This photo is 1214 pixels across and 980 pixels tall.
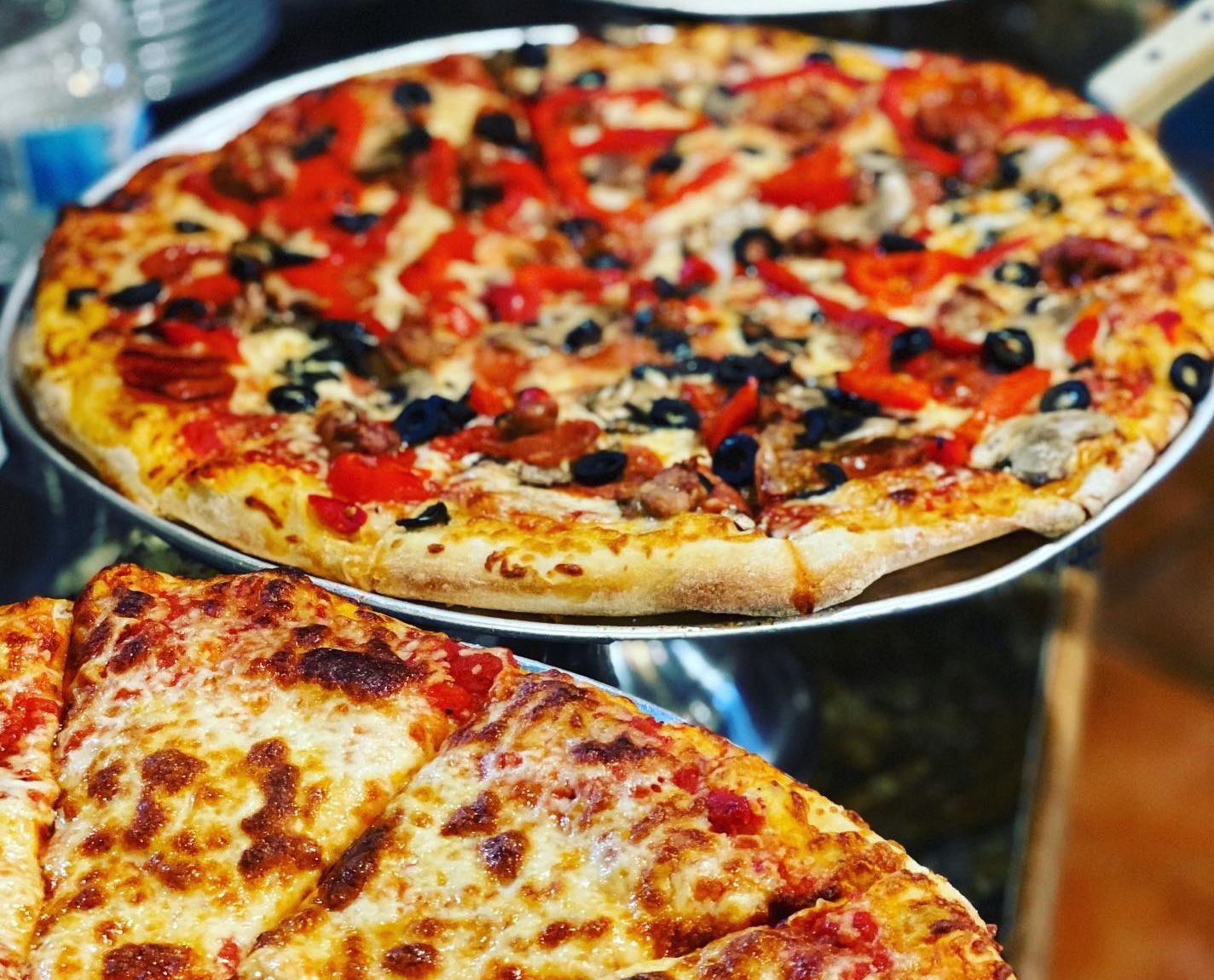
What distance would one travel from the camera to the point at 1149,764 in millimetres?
5168

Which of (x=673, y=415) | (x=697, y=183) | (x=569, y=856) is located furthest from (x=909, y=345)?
(x=569, y=856)

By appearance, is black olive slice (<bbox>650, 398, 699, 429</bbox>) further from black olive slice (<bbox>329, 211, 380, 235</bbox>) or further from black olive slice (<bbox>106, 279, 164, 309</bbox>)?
black olive slice (<bbox>106, 279, 164, 309</bbox>)

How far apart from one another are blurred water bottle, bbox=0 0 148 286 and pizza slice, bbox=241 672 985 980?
2.67 metres

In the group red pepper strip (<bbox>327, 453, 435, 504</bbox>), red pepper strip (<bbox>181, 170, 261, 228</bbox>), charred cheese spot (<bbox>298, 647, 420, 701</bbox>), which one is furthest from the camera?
red pepper strip (<bbox>181, 170, 261, 228</bbox>)

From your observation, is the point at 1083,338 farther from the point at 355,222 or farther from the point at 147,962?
the point at 147,962

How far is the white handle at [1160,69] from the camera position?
378 centimetres

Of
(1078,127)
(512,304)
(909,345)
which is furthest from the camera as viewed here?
(1078,127)

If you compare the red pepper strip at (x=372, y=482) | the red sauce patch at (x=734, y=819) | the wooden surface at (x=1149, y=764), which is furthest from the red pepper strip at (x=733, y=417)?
the wooden surface at (x=1149, y=764)

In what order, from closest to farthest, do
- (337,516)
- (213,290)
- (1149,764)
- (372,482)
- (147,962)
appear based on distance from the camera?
(147,962) < (337,516) < (372,482) < (213,290) < (1149,764)

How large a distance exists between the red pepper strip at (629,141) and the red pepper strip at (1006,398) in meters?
1.41

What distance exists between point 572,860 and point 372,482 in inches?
42.0

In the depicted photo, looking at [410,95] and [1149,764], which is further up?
[410,95]

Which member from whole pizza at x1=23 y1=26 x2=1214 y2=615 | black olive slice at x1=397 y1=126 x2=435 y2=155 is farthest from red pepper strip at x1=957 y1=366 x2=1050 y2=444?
black olive slice at x1=397 y1=126 x2=435 y2=155

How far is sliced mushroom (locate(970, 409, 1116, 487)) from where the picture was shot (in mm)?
2826
